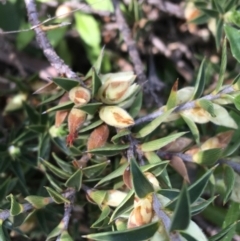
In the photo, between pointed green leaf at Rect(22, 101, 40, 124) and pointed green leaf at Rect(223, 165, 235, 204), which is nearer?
pointed green leaf at Rect(223, 165, 235, 204)

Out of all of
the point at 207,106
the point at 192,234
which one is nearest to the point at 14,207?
the point at 192,234

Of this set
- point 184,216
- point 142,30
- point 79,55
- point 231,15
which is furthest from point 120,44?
point 184,216

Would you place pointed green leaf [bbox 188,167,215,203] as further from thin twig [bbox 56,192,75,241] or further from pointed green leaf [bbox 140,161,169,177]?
thin twig [bbox 56,192,75,241]

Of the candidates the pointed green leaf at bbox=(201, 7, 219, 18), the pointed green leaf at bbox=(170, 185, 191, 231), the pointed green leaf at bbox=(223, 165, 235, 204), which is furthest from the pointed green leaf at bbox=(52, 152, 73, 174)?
the pointed green leaf at bbox=(201, 7, 219, 18)

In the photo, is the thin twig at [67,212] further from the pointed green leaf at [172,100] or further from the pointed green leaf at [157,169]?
the pointed green leaf at [172,100]

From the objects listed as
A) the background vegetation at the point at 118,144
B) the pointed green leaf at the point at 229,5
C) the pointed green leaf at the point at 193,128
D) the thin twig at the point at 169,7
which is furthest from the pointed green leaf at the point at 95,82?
the thin twig at the point at 169,7

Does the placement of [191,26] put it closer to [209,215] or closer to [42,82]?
[42,82]

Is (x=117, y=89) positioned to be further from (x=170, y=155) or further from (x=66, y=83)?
(x=170, y=155)
